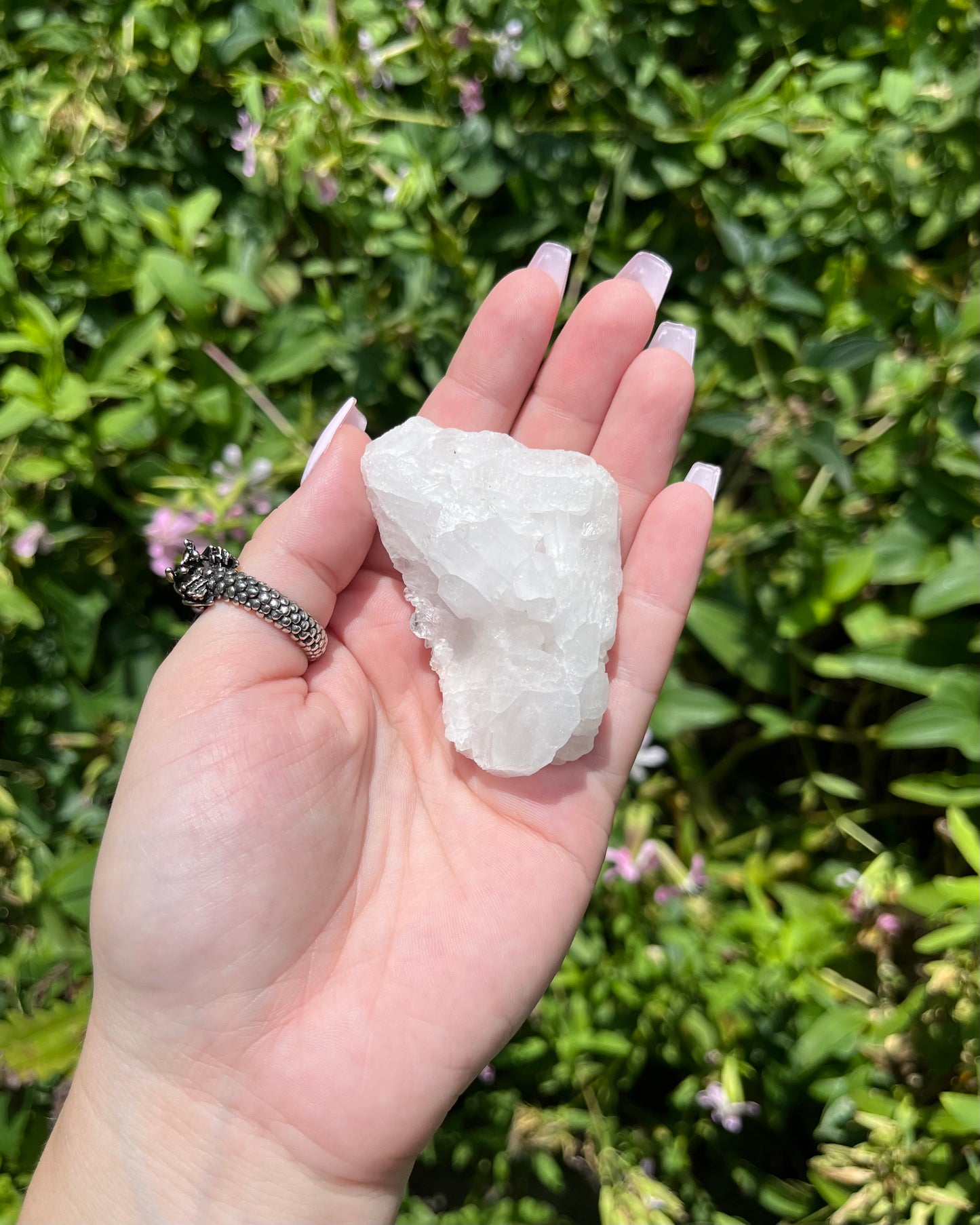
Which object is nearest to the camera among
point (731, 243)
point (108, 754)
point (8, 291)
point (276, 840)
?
point (276, 840)

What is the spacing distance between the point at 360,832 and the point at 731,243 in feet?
5.47

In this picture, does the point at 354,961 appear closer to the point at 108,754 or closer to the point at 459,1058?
the point at 459,1058

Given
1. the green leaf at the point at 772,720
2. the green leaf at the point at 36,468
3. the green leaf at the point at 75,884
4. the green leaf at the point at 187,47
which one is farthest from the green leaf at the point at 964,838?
the green leaf at the point at 187,47

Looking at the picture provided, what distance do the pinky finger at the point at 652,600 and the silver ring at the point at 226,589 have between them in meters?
0.70

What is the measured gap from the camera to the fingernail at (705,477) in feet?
6.79

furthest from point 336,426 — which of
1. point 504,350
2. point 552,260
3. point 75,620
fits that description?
point 75,620

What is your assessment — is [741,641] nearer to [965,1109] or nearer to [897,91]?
[965,1109]

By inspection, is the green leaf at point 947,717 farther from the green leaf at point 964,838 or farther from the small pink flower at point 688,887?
the small pink flower at point 688,887

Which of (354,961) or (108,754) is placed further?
(108,754)

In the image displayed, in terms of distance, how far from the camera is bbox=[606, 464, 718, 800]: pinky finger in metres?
1.99

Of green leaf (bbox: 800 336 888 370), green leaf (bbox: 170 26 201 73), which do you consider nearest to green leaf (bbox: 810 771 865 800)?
green leaf (bbox: 800 336 888 370)

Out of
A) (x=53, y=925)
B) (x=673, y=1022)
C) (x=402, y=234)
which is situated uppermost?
(x=402, y=234)

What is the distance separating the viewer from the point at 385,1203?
64.4 inches

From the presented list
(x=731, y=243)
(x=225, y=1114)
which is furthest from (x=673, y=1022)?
(x=731, y=243)
